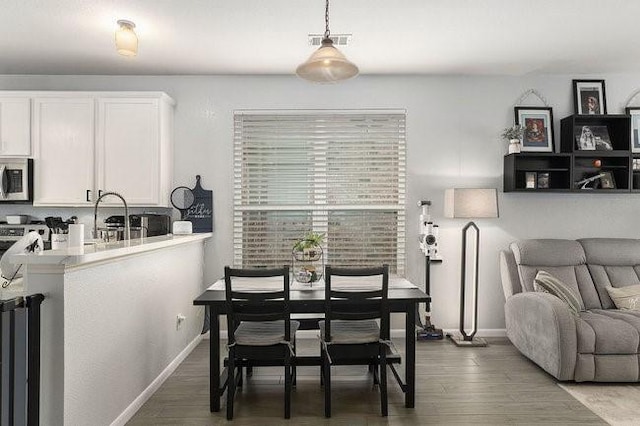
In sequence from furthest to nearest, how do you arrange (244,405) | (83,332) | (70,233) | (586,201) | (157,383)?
(586,201)
(157,383)
(244,405)
(70,233)
(83,332)

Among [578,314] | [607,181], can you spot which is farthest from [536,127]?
[578,314]

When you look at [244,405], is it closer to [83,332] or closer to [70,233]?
[83,332]

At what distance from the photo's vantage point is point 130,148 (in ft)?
13.7

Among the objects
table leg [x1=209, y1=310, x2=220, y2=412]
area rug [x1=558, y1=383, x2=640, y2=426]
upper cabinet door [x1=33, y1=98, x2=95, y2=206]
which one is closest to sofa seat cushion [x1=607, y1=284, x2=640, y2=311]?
area rug [x1=558, y1=383, x2=640, y2=426]

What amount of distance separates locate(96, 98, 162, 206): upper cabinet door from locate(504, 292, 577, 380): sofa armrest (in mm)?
3577

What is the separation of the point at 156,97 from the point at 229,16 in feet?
4.61

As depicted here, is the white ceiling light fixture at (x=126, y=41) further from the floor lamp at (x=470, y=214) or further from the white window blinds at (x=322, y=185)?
the floor lamp at (x=470, y=214)

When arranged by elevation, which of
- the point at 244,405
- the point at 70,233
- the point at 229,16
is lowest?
the point at 244,405

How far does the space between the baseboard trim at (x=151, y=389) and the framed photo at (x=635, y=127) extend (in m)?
4.89

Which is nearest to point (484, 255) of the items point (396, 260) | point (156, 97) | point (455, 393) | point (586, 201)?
point (396, 260)

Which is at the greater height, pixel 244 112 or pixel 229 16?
pixel 229 16

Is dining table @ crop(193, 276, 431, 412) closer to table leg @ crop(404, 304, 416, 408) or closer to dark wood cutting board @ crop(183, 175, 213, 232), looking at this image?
table leg @ crop(404, 304, 416, 408)

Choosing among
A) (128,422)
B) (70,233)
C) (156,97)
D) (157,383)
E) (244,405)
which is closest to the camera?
(70,233)

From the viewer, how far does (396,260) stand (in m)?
4.55
